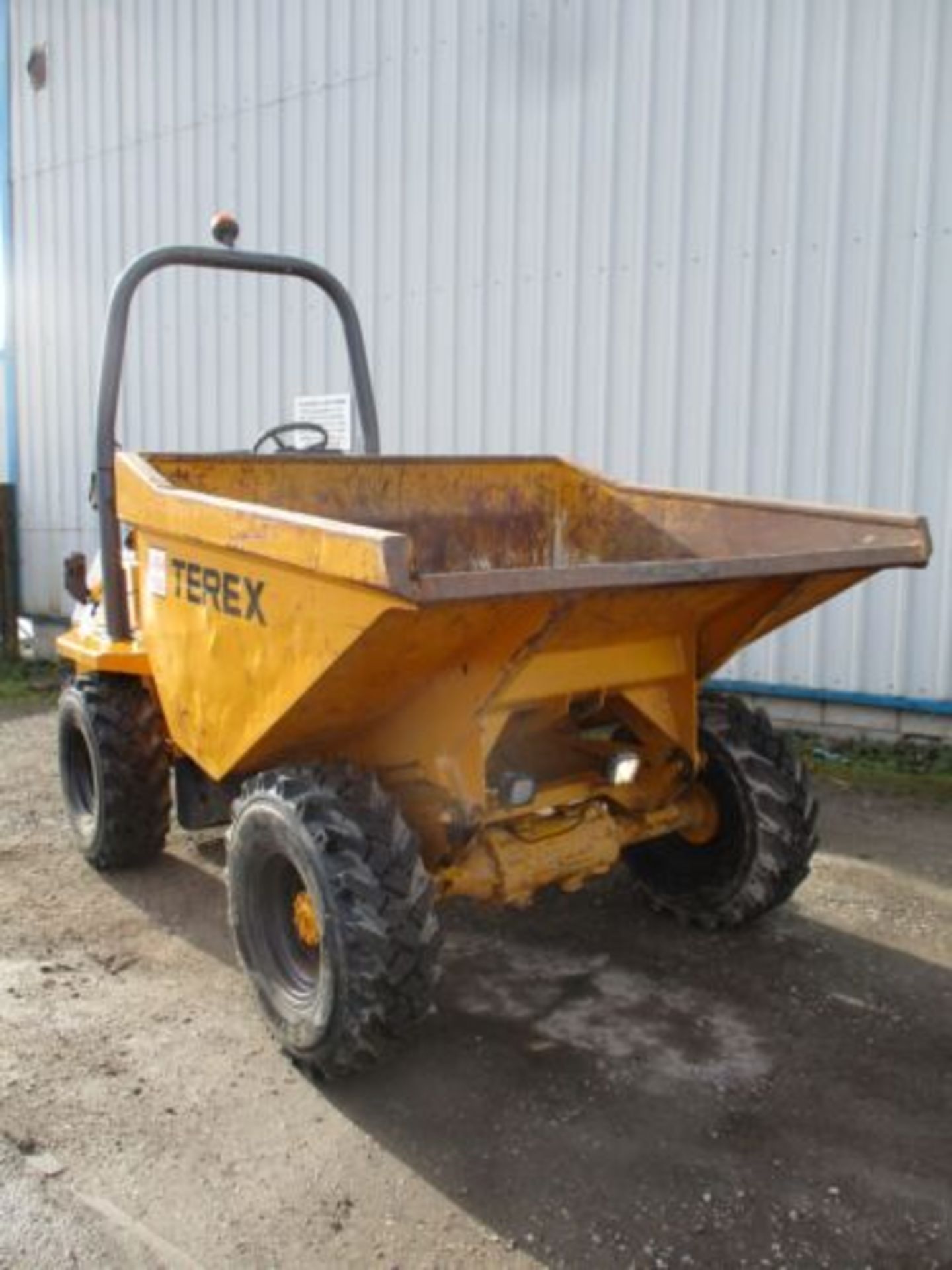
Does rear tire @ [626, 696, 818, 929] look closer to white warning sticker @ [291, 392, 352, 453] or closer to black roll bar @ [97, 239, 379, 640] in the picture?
black roll bar @ [97, 239, 379, 640]

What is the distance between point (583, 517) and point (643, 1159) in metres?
2.15

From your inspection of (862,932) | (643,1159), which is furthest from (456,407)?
(643,1159)

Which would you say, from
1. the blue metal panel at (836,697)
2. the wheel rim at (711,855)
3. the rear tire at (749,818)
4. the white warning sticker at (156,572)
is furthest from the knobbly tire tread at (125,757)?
the blue metal panel at (836,697)

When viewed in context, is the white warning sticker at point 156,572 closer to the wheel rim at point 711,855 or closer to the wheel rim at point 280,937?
the wheel rim at point 280,937

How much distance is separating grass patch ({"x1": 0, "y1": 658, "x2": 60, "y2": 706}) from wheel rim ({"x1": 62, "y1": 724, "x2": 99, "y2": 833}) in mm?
3638

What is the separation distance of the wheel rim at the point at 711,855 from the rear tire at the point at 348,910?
4.12 feet

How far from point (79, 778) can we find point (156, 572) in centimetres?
164

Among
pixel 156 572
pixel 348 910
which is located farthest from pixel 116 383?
pixel 348 910

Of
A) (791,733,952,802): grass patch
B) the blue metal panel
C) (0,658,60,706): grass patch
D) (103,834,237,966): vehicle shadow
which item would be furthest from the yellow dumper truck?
(0,658,60,706): grass patch

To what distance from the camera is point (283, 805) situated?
3010 millimetres

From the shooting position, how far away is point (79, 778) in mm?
4859

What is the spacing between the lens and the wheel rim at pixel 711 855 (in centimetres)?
378

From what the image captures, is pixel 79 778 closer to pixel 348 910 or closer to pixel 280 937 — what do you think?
pixel 280 937

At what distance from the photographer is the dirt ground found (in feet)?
8.21
